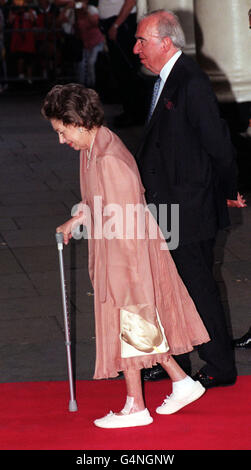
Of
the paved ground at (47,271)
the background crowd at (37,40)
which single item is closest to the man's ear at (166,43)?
the paved ground at (47,271)

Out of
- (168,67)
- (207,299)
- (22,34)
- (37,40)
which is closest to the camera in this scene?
(168,67)

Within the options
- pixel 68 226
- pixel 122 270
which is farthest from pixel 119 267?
pixel 68 226

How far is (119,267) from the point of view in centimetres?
441

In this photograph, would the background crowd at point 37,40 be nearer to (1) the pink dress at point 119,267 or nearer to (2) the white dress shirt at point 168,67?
(2) the white dress shirt at point 168,67

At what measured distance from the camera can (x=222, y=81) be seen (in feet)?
34.2

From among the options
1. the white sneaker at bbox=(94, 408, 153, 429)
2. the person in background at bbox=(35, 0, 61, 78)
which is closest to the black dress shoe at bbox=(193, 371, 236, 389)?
the white sneaker at bbox=(94, 408, 153, 429)

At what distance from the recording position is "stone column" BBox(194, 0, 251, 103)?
33.4 ft

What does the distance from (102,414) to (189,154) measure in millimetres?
1357

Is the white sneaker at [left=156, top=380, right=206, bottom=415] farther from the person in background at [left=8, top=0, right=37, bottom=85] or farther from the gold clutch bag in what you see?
the person in background at [left=8, top=0, right=37, bottom=85]

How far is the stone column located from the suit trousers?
5645 mm

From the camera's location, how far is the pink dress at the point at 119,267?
4309 millimetres

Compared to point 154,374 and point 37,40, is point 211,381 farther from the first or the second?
point 37,40

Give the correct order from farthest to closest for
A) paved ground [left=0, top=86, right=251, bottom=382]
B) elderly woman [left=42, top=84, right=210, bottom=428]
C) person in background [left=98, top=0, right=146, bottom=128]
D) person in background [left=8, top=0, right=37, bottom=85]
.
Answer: person in background [left=8, top=0, right=37, bottom=85]
person in background [left=98, top=0, right=146, bottom=128]
paved ground [left=0, top=86, right=251, bottom=382]
elderly woman [left=42, top=84, right=210, bottom=428]
